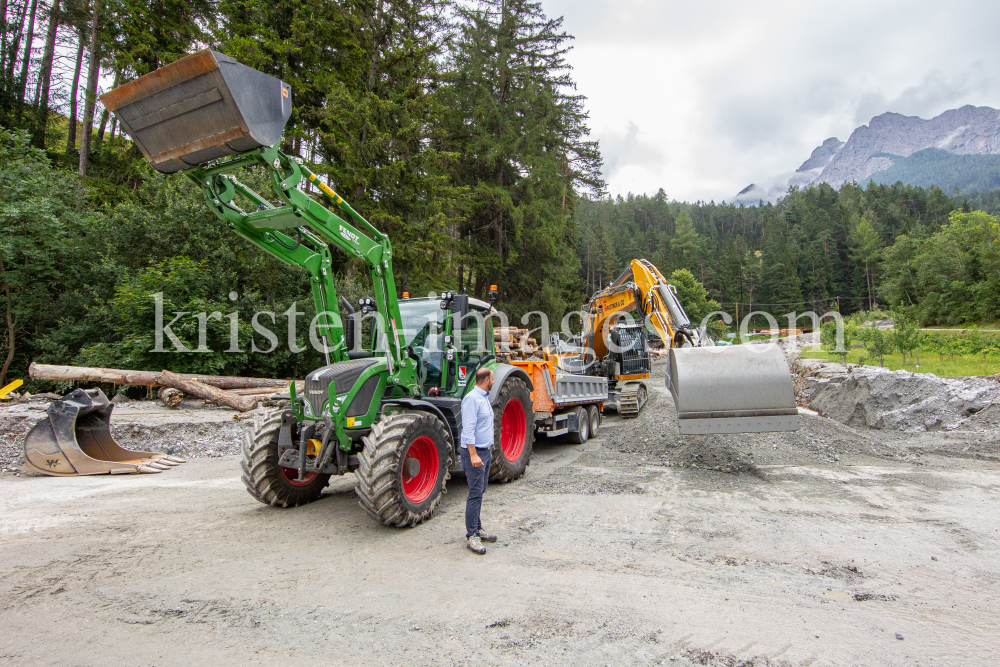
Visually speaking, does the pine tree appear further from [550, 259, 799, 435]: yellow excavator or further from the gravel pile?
the gravel pile

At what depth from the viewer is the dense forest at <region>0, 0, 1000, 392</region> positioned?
12906 mm

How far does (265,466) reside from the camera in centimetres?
556

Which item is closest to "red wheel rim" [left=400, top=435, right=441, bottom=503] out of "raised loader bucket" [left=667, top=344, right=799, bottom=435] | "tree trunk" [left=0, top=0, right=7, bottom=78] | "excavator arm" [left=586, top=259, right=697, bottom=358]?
"raised loader bucket" [left=667, top=344, right=799, bottom=435]

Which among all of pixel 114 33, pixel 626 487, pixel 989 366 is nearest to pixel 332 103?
pixel 114 33

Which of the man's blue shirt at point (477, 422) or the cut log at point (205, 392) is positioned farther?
the cut log at point (205, 392)

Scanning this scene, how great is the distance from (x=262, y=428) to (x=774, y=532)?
5.18m

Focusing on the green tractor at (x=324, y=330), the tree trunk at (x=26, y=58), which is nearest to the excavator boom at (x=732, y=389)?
the green tractor at (x=324, y=330)

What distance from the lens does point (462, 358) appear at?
22.2 ft

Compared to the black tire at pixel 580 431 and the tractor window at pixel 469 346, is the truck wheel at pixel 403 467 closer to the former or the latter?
the tractor window at pixel 469 346

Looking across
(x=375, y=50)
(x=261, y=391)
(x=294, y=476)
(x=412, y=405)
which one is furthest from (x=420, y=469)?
(x=375, y=50)

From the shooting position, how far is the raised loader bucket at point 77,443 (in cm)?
766

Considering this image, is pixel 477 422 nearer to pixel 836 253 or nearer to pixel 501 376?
pixel 501 376

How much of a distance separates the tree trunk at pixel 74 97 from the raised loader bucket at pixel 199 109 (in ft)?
76.6

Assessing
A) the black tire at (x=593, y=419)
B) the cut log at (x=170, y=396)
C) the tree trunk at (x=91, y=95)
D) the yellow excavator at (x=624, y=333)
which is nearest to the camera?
the yellow excavator at (x=624, y=333)
